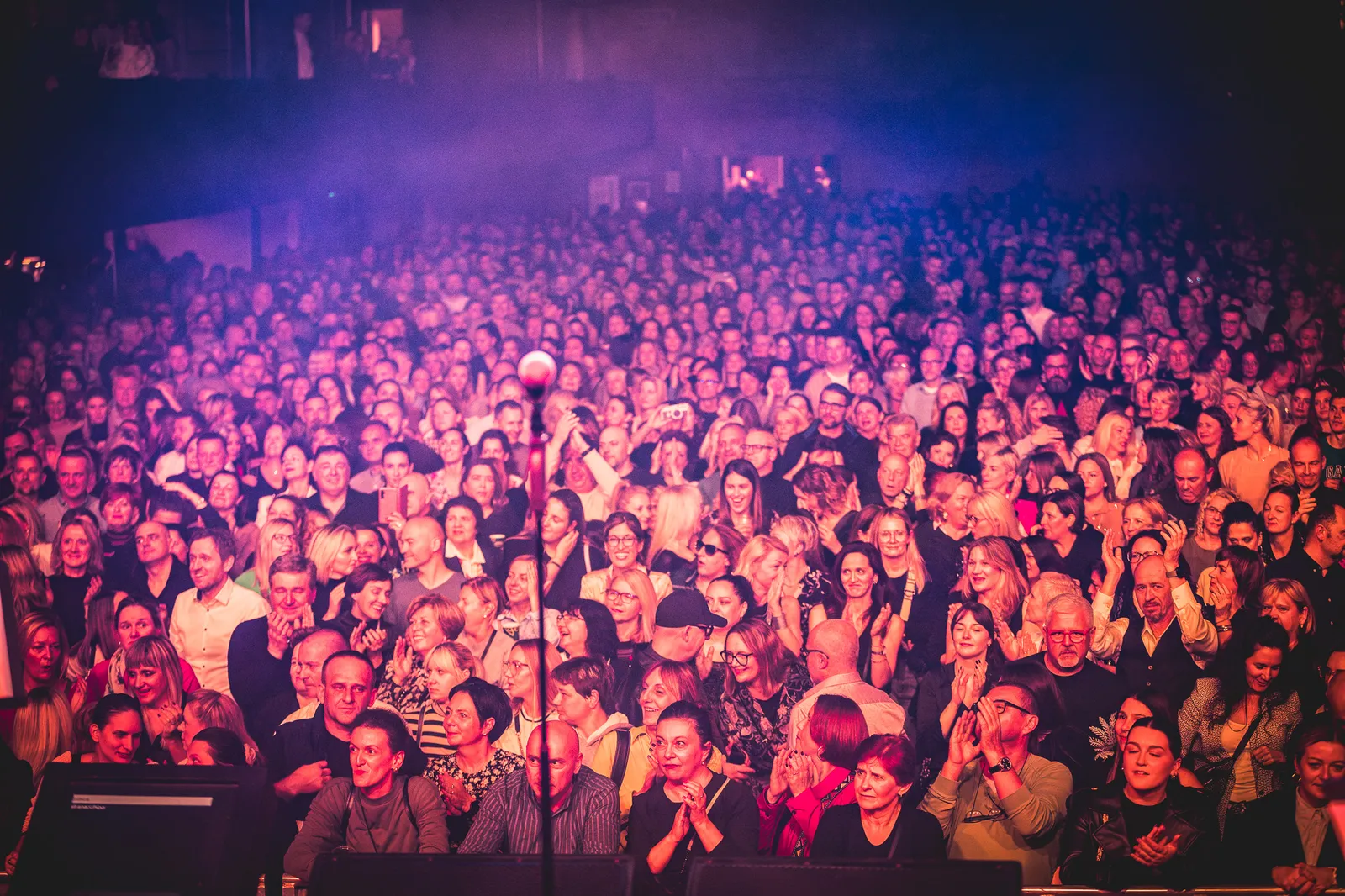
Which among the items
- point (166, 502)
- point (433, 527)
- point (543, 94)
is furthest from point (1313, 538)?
point (543, 94)

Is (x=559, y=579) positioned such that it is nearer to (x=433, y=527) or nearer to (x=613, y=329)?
(x=433, y=527)

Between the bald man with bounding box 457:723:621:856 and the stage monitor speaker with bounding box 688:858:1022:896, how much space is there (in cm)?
108

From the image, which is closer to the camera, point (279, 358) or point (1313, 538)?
point (1313, 538)

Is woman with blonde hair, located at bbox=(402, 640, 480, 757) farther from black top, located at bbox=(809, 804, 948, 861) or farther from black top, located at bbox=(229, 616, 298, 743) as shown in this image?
black top, located at bbox=(809, 804, 948, 861)

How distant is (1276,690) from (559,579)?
3.26 meters

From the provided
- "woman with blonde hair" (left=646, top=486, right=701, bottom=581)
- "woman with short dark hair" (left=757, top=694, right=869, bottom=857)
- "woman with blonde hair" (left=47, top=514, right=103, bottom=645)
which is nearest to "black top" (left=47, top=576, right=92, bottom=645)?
"woman with blonde hair" (left=47, top=514, right=103, bottom=645)

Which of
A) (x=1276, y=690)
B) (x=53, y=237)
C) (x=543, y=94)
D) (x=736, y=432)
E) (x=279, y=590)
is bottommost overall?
(x=1276, y=690)

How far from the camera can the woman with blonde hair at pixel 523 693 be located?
4.98 meters

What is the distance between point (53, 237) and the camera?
36.8 feet

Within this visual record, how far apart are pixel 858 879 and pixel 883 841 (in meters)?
0.99

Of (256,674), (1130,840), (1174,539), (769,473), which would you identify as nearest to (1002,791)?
(1130,840)

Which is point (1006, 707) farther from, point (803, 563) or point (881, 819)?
point (803, 563)

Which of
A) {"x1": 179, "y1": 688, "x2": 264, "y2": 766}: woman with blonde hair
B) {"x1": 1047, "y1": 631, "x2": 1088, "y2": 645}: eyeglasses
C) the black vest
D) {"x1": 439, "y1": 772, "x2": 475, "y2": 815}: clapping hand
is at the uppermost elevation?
{"x1": 1047, "y1": 631, "x2": 1088, "y2": 645}: eyeglasses

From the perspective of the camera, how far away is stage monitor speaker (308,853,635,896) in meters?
3.62
